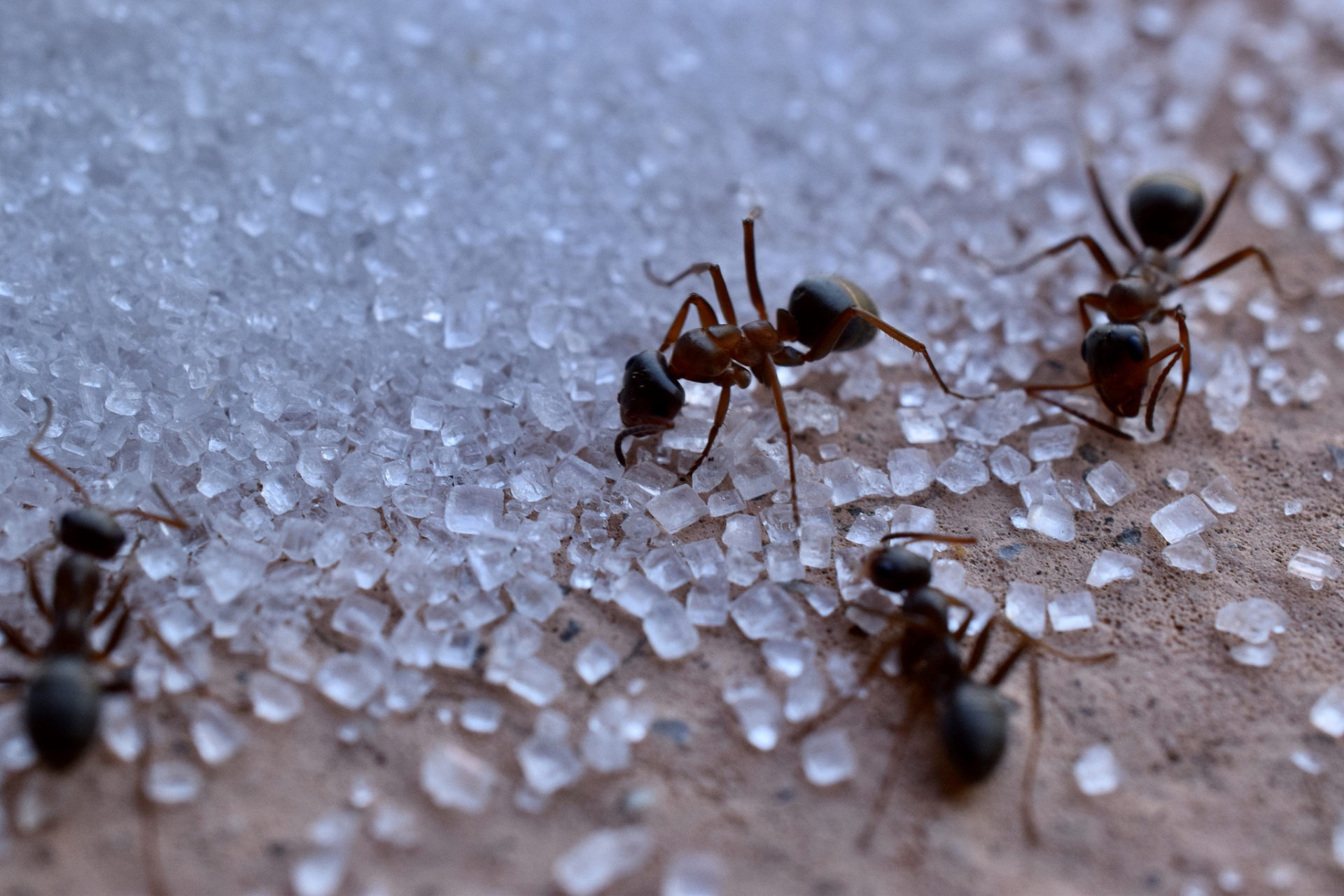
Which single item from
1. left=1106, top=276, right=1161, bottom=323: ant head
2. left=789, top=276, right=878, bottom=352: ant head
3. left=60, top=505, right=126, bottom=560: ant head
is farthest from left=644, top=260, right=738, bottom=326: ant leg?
left=60, top=505, right=126, bottom=560: ant head

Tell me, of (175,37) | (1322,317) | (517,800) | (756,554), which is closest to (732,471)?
(756,554)

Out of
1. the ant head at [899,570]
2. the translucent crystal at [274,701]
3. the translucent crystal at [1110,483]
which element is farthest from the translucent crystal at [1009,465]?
the translucent crystal at [274,701]

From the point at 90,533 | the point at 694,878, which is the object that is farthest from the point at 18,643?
the point at 694,878

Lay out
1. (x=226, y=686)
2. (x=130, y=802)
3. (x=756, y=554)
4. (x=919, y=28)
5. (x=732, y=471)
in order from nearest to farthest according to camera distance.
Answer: (x=130, y=802) < (x=226, y=686) < (x=756, y=554) < (x=732, y=471) < (x=919, y=28)

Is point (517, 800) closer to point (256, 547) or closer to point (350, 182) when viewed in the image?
point (256, 547)

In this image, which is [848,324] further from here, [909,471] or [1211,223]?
[1211,223]

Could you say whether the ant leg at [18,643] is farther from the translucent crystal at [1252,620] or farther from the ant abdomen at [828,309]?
the translucent crystal at [1252,620]

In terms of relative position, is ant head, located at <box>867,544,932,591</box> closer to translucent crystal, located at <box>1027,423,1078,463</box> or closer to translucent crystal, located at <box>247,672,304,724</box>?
translucent crystal, located at <box>1027,423,1078,463</box>
